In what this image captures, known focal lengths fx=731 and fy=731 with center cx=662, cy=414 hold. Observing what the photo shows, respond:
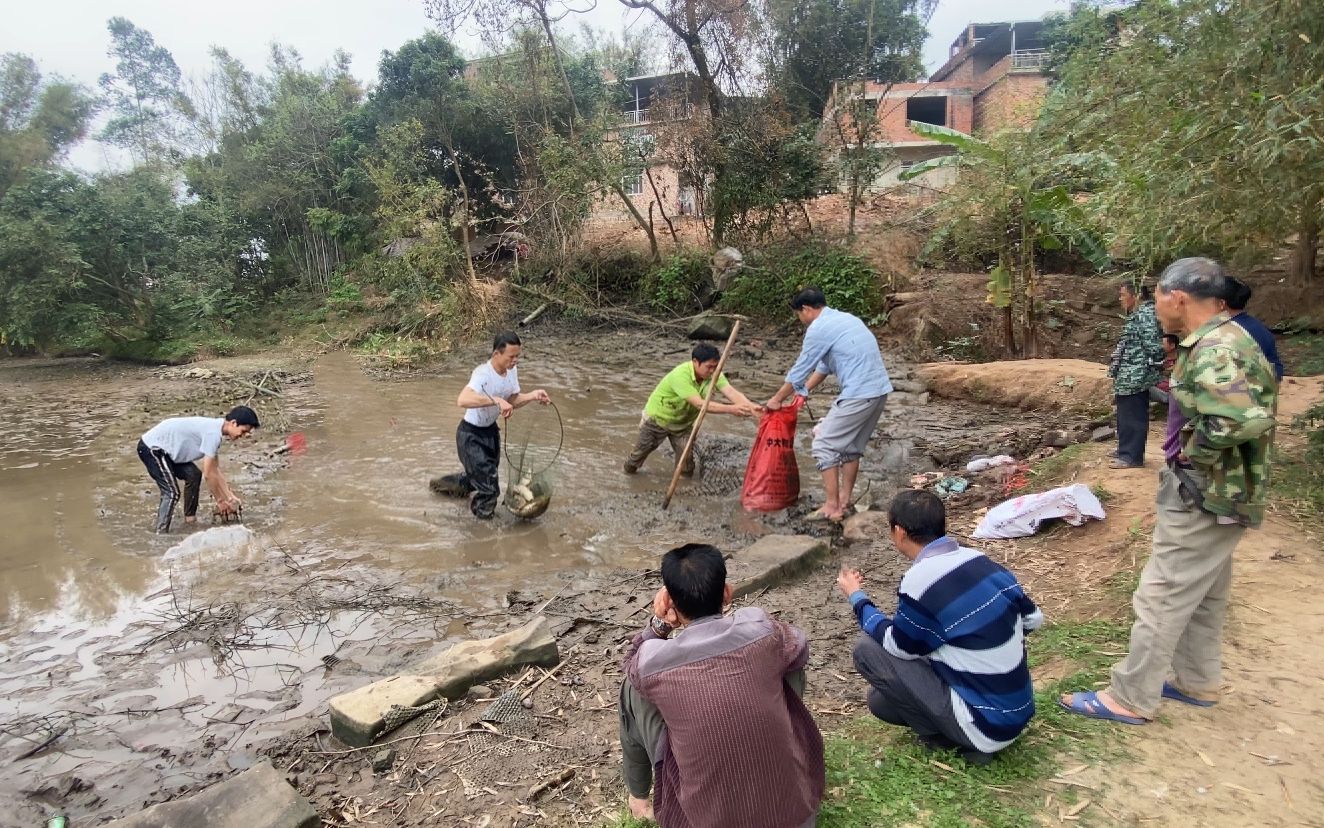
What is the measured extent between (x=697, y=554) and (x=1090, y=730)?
5.73 ft

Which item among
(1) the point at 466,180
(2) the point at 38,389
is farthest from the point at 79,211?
(1) the point at 466,180

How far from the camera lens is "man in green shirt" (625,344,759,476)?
6.40m

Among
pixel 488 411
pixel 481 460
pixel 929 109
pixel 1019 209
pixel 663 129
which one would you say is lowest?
pixel 481 460

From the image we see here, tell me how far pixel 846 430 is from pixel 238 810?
4.51 metres

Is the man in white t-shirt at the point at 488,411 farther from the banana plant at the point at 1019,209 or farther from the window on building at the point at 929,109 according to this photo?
the window on building at the point at 929,109

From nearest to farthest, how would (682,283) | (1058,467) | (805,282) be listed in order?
(1058,467) < (805,282) < (682,283)

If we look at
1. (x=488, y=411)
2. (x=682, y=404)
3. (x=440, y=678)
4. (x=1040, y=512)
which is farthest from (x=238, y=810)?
(x=682, y=404)

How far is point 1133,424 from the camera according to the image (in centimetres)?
535

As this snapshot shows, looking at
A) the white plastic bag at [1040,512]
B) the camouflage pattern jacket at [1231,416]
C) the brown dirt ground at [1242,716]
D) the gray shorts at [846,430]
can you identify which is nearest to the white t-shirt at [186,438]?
the gray shorts at [846,430]

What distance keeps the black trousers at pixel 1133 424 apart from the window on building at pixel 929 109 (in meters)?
24.9

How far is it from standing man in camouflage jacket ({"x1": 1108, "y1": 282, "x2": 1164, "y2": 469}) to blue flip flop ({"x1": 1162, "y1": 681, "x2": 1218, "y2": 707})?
9.67 ft

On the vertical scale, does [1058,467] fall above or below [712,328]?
below

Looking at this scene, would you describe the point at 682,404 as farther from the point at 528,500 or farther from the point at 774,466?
the point at 528,500

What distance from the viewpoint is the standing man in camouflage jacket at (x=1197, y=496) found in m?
2.45
